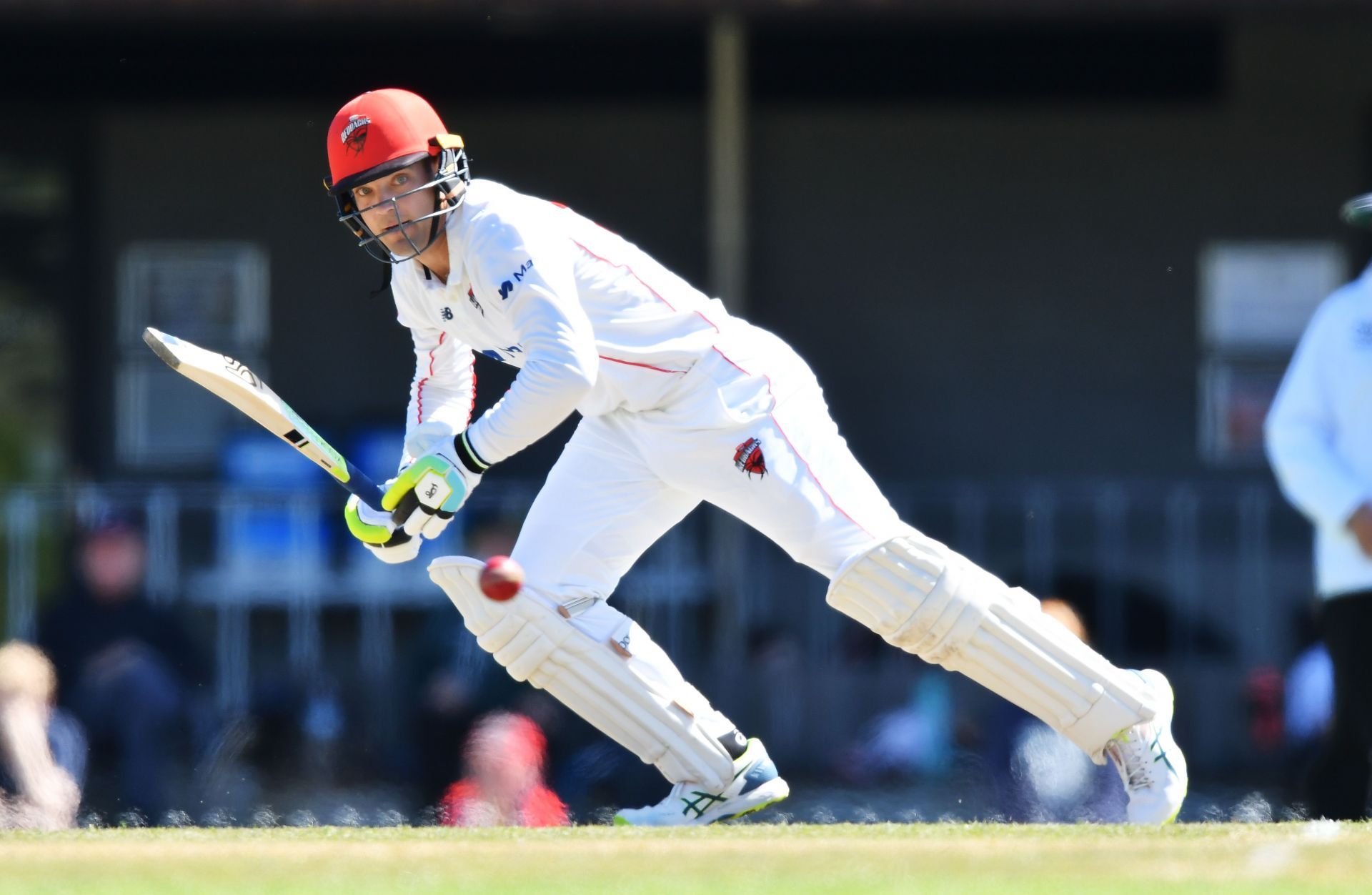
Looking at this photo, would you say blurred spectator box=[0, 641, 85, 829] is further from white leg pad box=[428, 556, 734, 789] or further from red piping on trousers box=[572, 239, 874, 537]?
red piping on trousers box=[572, 239, 874, 537]

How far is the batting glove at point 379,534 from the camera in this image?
4.42 metres

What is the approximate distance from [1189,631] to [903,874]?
562cm

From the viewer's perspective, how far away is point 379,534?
14.5ft

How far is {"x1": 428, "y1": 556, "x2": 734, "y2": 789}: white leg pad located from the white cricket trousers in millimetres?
90

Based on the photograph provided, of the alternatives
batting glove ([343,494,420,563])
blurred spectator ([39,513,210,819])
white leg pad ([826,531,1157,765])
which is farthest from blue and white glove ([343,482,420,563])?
blurred spectator ([39,513,210,819])

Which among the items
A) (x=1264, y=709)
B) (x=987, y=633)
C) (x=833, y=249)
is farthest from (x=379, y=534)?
(x=833, y=249)

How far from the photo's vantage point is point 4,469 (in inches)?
386

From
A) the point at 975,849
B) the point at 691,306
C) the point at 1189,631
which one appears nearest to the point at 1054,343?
the point at 1189,631

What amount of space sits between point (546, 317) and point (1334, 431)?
1.99 meters

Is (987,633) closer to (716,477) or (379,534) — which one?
(716,477)

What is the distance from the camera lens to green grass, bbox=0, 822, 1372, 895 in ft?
11.2

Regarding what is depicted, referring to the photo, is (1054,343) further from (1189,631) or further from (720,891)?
(720,891)

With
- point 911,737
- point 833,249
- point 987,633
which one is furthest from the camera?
point 833,249

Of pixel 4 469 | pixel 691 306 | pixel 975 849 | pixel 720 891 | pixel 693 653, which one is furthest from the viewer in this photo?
pixel 4 469
